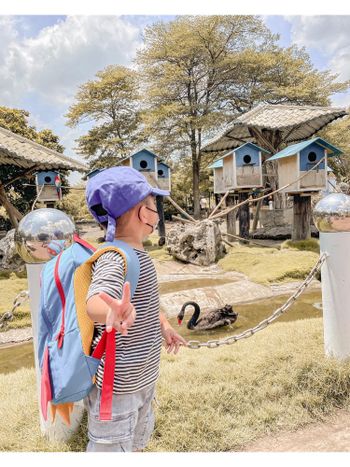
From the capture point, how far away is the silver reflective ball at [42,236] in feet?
6.28

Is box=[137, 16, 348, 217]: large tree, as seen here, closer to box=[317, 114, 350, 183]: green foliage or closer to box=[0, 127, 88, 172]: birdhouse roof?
box=[317, 114, 350, 183]: green foliage

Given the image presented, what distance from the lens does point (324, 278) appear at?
2746 millimetres

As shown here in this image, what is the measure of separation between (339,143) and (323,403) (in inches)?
674

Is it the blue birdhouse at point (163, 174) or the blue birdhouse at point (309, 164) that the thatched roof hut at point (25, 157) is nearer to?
the blue birdhouse at point (163, 174)

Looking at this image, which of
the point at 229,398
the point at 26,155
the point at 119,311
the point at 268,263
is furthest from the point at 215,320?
the point at 26,155

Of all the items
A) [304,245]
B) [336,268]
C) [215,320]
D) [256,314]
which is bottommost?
[256,314]

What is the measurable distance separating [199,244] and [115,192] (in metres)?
8.19

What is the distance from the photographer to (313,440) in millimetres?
2197

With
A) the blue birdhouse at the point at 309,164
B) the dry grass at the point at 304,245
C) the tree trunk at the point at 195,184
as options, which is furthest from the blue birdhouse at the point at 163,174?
the tree trunk at the point at 195,184

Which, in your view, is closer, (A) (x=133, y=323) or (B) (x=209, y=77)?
(A) (x=133, y=323)

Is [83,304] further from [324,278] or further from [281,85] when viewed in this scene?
[281,85]

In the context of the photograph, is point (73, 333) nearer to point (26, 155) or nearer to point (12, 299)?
point (12, 299)

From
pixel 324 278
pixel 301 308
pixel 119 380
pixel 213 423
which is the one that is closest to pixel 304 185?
pixel 301 308

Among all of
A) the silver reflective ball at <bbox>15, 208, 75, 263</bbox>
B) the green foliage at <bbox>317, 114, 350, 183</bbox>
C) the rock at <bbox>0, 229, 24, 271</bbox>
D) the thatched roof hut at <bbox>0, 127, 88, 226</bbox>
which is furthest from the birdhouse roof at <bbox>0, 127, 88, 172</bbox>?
the green foliage at <bbox>317, 114, 350, 183</bbox>
